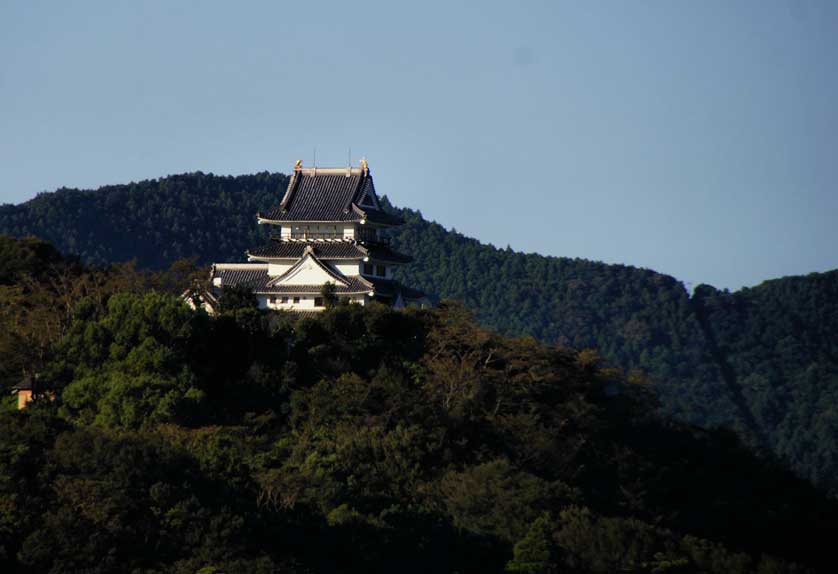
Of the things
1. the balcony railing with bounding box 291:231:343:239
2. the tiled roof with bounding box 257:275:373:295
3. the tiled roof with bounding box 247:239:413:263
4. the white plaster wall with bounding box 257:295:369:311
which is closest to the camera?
the tiled roof with bounding box 257:275:373:295

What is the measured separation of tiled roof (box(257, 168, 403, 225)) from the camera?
43.0 m

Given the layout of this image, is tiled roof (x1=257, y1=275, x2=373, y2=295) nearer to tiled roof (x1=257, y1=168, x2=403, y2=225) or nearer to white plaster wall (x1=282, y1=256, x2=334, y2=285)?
white plaster wall (x1=282, y1=256, x2=334, y2=285)

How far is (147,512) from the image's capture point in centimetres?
2761

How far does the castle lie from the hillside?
1.98 m

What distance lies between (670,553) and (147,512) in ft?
35.7

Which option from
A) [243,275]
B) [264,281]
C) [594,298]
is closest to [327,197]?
[264,281]

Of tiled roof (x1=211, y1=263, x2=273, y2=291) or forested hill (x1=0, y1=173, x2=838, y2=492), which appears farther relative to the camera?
forested hill (x1=0, y1=173, x2=838, y2=492)

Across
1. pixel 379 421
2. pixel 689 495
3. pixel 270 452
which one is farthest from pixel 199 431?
pixel 689 495

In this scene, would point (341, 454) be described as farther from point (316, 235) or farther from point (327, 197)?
point (327, 197)

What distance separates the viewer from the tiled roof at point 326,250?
42062 mm

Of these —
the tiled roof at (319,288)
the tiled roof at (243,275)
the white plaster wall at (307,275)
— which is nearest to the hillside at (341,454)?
the tiled roof at (243,275)

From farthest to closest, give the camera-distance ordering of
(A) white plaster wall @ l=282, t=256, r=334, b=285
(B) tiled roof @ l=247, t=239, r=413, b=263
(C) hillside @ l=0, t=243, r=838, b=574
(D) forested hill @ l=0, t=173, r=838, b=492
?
(D) forested hill @ l=0, t=173, r=838, b=492 < (B) tiled roof @ l=247, t=239, r=413, b=263 < (A) white plaster wall @ l=282, t=256, r=334, b=285 < (C) hillside @ l=0, t=243, r=838, b=574

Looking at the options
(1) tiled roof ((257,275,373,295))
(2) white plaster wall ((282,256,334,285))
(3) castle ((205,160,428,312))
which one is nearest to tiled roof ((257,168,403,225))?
(3) castle ((205,160,428,312))

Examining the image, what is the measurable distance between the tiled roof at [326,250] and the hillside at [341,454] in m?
2.79
